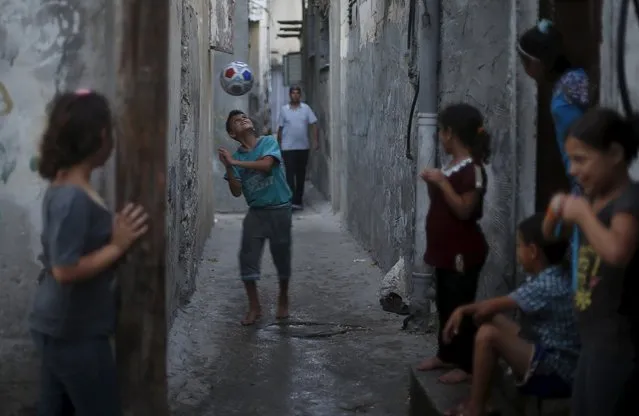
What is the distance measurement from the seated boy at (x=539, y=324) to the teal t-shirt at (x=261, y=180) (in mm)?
3096

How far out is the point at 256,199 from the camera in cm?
655

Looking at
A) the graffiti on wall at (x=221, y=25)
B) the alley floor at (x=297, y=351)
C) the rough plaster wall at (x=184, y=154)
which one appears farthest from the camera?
the graffiti on wall at (x=221, y=25)

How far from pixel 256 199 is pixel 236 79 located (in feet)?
19.8

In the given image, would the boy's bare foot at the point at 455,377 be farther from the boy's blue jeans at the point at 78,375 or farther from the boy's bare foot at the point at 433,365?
the boy's blue jeans at the point at 78,375

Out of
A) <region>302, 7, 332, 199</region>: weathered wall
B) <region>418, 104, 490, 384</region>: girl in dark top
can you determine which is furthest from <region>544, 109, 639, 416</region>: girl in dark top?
<region>302, 7, 332, 199</region>: weathered wall

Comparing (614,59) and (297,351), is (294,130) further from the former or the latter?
(614,59)

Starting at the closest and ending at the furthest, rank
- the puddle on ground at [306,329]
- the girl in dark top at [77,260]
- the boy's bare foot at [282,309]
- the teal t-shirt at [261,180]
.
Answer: the girl in dark top at [77,260]
the puddle on ground at [306,329]
the teal t-shirt at [261,180]
the boy's bare foot at [282,309]

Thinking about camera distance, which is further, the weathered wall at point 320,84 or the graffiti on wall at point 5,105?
the weathered wall at point 320,84

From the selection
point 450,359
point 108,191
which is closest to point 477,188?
point 450,359

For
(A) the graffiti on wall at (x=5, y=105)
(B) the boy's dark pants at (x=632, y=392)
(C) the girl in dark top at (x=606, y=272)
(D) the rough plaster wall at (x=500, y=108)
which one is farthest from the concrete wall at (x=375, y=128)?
(B) the boy's dark pants at (x=632, y=392)

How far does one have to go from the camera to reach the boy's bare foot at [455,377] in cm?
439

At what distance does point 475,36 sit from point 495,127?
611 millimetres

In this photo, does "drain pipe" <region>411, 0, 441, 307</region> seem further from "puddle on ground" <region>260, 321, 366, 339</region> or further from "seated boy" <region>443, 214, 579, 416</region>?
"seated boy" <region>443, 214, 579, 416</region>

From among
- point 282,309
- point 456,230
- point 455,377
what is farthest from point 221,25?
point 455,377
